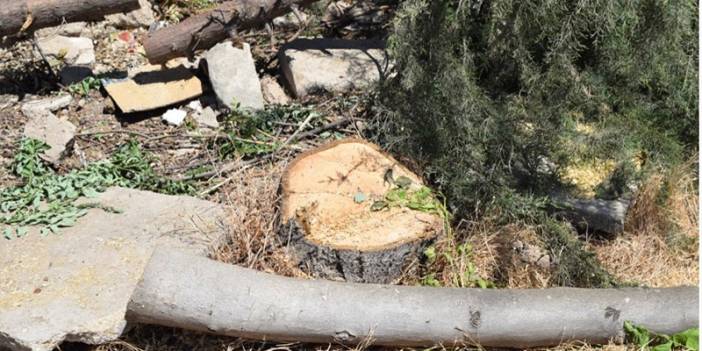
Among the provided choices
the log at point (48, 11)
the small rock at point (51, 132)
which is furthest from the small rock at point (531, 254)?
the log at point (48, 11)

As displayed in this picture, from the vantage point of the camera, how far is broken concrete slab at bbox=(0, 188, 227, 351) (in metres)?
4.29

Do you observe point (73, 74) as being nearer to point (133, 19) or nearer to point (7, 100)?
point (7, 100)

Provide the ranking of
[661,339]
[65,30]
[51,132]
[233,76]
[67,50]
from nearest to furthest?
[661,339] → [51,132] → [233,76] → [67,50] → [65,30]

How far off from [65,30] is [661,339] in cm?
472

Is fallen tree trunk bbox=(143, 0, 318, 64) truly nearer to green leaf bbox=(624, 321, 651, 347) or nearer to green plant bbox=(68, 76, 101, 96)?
green plant bbox=(68, 76, 101, 96)

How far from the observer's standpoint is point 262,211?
4.85 m

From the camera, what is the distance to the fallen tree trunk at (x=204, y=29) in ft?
20.5

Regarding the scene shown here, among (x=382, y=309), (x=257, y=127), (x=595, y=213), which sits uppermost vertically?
(x=595, y=213)

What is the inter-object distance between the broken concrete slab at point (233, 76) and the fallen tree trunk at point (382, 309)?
2059mm

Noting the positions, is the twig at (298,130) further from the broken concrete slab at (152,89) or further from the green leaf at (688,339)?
the green leaf at (688,339)

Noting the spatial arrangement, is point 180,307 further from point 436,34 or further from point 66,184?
point 436,34

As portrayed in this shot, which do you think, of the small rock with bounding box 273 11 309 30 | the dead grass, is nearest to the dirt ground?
the dead grass

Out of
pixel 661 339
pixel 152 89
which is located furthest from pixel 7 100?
pixel 661 339

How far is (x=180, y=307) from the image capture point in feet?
13.6
